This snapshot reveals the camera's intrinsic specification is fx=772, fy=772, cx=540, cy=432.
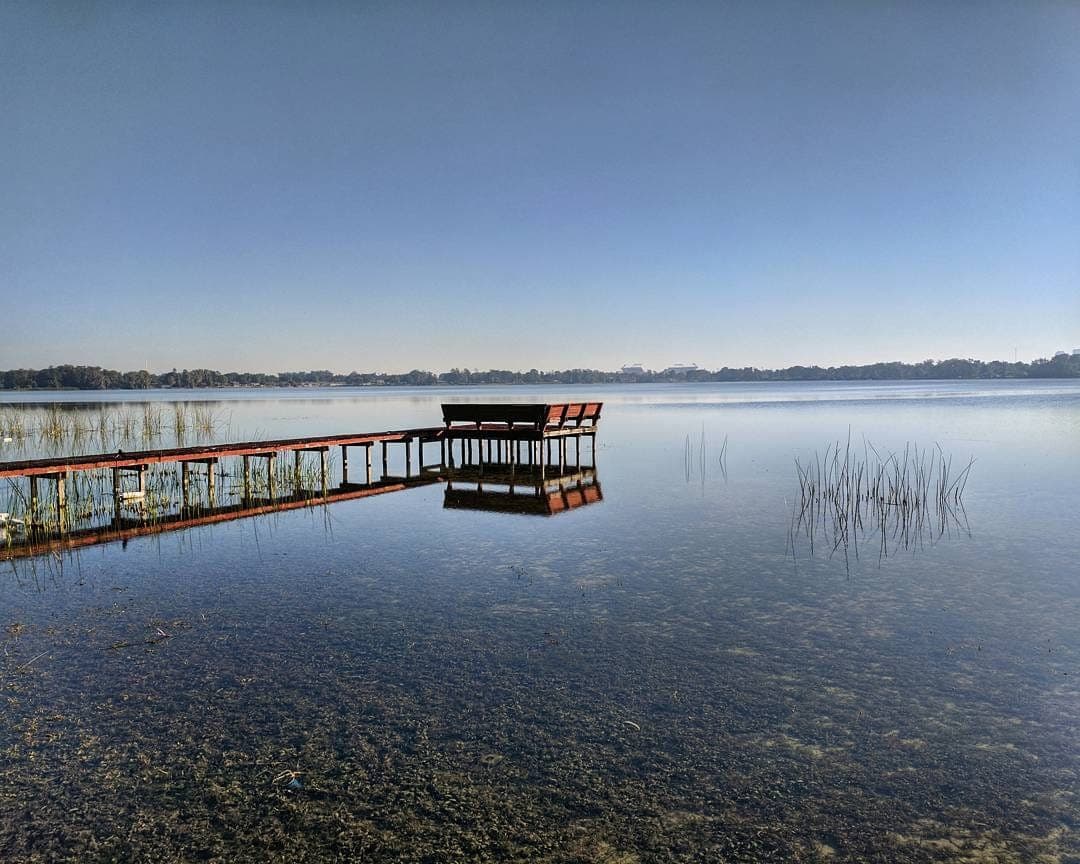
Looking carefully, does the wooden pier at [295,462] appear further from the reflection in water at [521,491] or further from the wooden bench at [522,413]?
the reflection in water at [521,491]

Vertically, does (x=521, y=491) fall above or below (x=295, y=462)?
below

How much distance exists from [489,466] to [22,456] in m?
13.1

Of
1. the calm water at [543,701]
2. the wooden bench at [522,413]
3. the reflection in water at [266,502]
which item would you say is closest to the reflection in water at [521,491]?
the reflection in water at [266,502]

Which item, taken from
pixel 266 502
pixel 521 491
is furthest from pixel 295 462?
pixel 521 491

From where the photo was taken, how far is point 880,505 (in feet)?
41.7

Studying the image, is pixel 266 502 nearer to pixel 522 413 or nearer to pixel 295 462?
pixel 295 462

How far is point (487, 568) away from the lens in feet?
28.4

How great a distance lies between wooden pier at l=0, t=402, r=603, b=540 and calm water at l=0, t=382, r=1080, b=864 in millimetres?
3668

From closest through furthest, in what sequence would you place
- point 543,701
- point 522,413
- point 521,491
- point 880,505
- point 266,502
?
1. point 543,701
2. point 880,505
3. point 266,502
4. point 521,491
5. point 522,413

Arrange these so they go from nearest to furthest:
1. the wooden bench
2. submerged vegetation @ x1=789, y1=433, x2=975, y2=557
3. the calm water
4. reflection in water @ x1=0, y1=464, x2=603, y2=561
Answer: the calm water
submerged vegetation @ x1=789, y1=433, x2=975, y2=557
reflection in water @ x1=0, y1=464, x2=603, y2=561
the wooden bench

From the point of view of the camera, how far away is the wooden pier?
12.8 meters

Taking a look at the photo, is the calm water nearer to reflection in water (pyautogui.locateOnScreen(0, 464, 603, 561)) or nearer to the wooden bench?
reflection in water (pyautogui.locateOnScreen(0, 464, 603, 561))

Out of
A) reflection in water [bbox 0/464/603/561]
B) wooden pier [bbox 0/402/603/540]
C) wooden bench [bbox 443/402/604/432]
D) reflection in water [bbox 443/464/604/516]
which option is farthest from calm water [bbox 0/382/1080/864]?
wooden bench [bbox 443/402/604/432]

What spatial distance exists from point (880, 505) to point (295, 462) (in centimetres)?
1252
